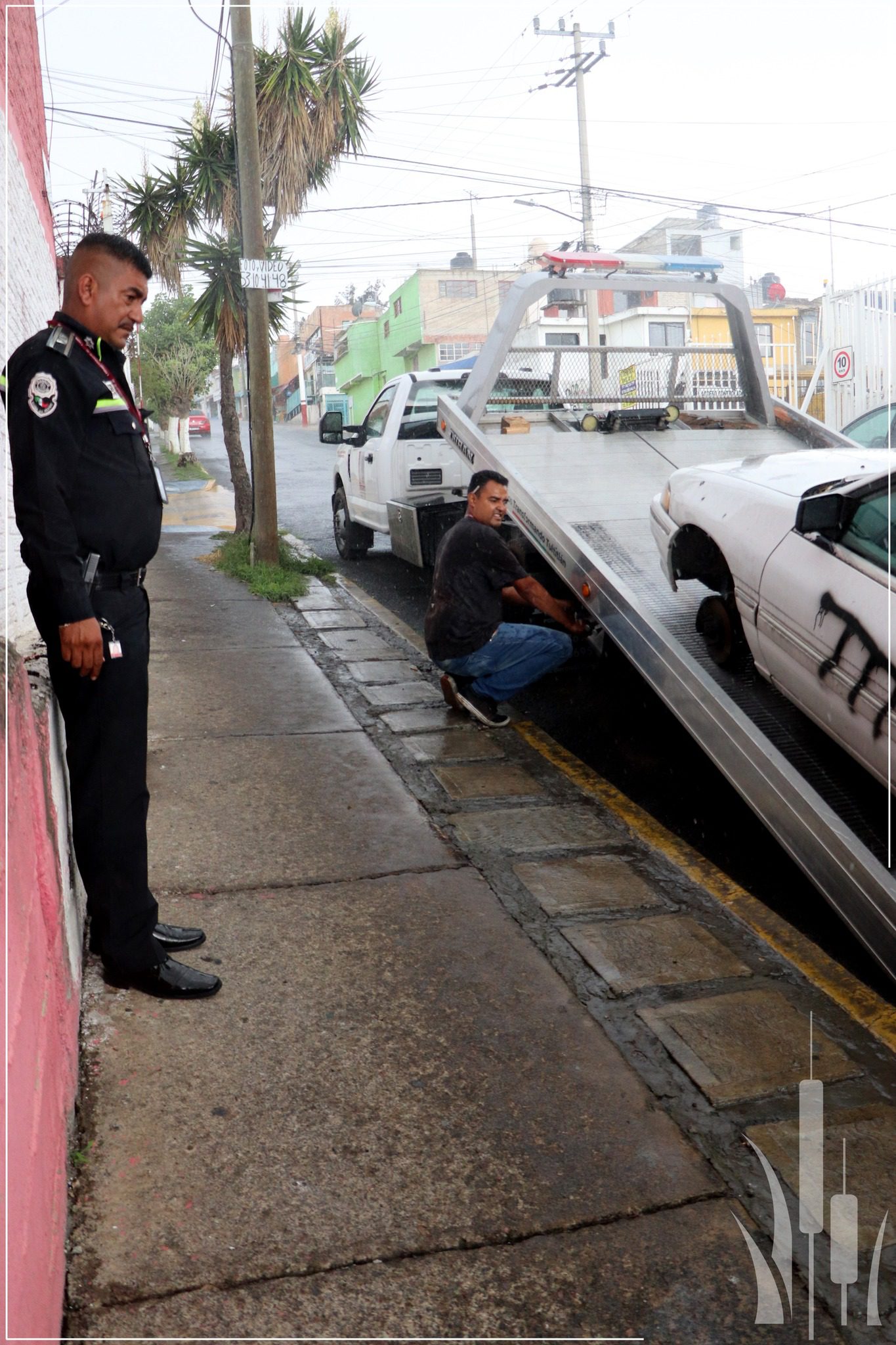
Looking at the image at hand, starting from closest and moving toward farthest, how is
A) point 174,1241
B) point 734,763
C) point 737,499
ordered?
point 174,1241, point 734,763, point 737,499

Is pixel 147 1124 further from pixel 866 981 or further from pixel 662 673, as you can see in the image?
pixel 662 673

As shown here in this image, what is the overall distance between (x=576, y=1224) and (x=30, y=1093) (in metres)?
1.26

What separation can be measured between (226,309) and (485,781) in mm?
10068

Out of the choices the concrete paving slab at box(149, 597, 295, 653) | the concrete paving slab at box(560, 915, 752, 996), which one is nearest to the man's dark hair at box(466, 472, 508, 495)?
the concrete paving slab at box(149, 597, 295, 653)

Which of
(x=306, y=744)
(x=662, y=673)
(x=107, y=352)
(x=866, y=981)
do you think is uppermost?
(x=107, y=352)

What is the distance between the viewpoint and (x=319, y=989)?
3621 millimetres

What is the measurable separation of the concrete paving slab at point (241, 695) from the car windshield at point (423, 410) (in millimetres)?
3129

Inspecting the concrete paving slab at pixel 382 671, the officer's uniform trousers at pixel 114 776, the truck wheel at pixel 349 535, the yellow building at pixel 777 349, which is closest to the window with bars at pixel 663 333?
the yellow building at pixel 777 349

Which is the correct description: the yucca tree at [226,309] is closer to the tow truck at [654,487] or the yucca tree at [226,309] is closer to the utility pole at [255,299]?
the utility pole at [255,299]

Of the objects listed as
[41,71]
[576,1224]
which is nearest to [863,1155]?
[576,1224]

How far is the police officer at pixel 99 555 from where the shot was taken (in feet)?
9.80

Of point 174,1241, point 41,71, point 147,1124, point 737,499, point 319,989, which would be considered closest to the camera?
point 174,1241

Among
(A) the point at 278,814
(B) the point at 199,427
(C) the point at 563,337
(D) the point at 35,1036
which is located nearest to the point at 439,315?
(B) the point at 199,427

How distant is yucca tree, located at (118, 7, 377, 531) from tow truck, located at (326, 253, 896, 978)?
173 inches
